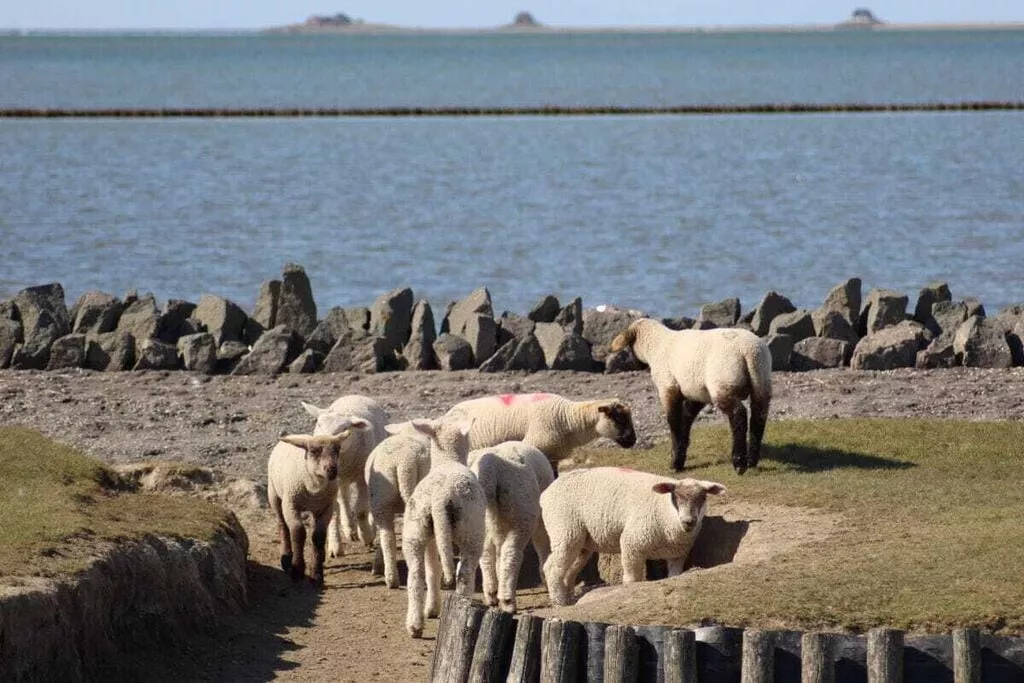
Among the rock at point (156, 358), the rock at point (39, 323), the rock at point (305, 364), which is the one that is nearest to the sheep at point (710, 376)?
the rock at point (305, 364)

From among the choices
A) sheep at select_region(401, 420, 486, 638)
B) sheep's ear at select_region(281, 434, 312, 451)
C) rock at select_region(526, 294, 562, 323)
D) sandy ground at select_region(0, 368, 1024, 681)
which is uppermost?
sheep's ear at select_region(281, 434, 312, 451)

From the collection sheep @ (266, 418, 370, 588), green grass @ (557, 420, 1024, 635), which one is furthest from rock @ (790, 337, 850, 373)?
sheep @ (266, 418, 370, 588)

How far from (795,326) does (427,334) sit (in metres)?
4.70

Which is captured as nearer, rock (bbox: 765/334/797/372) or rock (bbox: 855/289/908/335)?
rock (bbox: 765/334/797/372)

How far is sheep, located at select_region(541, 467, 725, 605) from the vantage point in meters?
13.7

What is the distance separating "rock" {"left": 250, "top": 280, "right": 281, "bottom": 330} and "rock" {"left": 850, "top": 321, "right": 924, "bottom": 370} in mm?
7918

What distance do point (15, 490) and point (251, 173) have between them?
179ft

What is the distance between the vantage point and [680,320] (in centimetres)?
2559

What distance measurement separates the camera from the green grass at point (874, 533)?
453 inches

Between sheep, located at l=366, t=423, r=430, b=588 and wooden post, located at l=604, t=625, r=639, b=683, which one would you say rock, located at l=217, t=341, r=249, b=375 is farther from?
wooden post, located at l=604, t=625, r=639, b=683

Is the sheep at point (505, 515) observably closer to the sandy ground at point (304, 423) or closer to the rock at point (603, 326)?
the sandy ground at point (304, 423)

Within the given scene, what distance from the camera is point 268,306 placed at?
25938mm

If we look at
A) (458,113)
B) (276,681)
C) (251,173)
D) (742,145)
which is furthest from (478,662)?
(458,113)

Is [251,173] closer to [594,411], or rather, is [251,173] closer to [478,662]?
[594,411]
